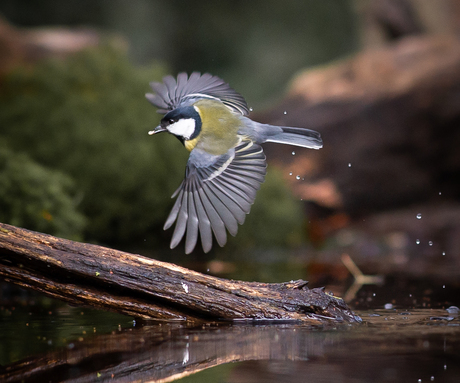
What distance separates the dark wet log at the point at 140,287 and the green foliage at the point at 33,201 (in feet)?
5.13

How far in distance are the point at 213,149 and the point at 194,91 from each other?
1.87 feet

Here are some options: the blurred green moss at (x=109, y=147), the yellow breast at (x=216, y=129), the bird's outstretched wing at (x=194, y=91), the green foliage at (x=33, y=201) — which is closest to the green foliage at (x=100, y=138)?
the blurred green moss at (x=109, y=147)

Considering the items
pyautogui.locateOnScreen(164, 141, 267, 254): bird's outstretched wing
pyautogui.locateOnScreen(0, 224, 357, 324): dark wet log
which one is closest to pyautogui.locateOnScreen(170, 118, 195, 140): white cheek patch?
pyautogui.locateOnScreen(164, 141, 267, 254): bird's outstretched wing

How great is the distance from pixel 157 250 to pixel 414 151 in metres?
3.93

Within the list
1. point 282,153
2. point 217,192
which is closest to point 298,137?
point 217,192

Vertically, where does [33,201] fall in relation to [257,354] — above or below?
above

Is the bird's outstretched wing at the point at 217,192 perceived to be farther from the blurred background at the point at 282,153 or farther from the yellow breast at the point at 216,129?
the blurred background at the point at 282,153

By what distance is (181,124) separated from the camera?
3.00 metres

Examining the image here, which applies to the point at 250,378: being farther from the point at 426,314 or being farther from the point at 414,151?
the point at 414,151

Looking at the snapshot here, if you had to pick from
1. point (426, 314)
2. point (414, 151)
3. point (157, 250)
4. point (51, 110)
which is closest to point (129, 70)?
point (51, 110)

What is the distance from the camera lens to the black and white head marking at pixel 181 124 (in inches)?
118

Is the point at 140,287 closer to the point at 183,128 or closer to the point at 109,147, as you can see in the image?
the point at 183,128

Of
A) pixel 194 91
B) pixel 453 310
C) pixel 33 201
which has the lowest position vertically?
pixel 453 310

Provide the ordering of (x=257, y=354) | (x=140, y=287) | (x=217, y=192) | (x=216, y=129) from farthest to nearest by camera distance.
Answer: (x=216, y=129) < (x=217, y=192) < (x=140, y=287) < (x=257, y=354)
